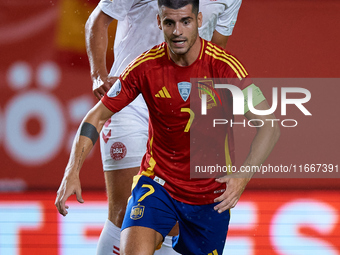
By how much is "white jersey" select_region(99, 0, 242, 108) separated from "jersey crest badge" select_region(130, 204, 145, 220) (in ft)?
2.98

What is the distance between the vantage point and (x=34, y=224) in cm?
594

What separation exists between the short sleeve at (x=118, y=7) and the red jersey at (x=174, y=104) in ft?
2.02

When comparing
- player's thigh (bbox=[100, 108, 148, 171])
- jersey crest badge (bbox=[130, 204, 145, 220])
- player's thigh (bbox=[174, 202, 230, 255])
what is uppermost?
player's thigh (bbox=[100, 108, 148, 171])

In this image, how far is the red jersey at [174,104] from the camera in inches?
118

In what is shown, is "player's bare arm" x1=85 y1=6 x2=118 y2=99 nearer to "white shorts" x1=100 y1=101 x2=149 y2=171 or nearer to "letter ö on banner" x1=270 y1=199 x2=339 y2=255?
"white shorts" x1=100 y1=101 x2=149 y2=171

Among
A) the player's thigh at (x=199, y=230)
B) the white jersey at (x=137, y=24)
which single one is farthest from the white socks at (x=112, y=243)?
the white jersey at (x=137, y=24)

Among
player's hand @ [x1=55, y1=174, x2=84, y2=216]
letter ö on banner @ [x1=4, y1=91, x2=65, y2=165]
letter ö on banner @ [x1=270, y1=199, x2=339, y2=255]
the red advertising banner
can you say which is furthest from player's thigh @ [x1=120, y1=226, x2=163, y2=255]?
letter ö on banner @ [x1=4, y1=91, x2=65, y2=165]

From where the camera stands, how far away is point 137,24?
363cm

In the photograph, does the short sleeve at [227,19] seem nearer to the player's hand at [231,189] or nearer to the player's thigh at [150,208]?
the player's thigh at [150,208]

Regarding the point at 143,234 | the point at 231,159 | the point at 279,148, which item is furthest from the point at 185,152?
the point at 279,148

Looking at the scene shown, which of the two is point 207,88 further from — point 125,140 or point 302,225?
point 302,225

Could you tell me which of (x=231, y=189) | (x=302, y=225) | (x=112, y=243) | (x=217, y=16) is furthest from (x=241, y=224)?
(x=231, y=189)

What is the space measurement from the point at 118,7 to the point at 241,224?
3.12m

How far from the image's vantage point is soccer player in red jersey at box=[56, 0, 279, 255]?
2.91 metres
